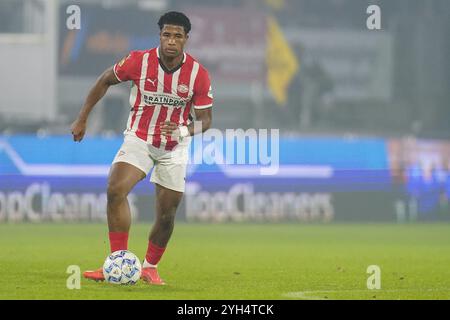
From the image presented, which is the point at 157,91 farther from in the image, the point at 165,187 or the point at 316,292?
the point at 316,292

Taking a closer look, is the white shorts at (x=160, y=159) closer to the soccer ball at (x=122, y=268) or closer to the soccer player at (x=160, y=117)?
the soccer player at (x=160, y=117)

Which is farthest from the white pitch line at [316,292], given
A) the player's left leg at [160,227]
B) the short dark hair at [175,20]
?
the short dark hair at [175,20]

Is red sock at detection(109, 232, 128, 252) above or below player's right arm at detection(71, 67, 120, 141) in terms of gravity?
below

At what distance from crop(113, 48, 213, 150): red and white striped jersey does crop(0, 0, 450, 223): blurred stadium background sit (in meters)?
14.6

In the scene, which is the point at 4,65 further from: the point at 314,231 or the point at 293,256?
the point at 293,256

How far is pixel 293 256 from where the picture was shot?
53.3 ft

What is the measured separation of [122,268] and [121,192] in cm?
66

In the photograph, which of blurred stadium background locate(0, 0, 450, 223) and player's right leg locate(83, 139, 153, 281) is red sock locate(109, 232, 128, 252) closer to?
player's right leg locate(83, 139, 153, 281)

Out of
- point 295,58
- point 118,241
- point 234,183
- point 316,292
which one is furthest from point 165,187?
point 295,58

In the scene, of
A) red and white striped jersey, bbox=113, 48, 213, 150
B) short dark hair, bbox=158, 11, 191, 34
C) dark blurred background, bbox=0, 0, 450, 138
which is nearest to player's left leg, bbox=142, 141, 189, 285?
red and white striped jersey, bbox=113, 48, 213, 150

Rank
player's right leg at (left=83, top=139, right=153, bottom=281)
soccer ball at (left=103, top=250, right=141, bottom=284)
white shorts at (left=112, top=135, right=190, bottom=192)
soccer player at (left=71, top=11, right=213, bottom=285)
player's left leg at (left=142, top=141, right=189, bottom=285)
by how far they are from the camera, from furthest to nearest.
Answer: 1. player's left leg at (left=142, top=141, right=189, bottom=285)
2. white shorts at (left=112, top=135, right=190, bottom=192)
3. soccer player at (left=71, top=11, right=213, bottom=285)
4. player's right leg at (left=83, top=139, right=153, bottom=281)
5. soccer ball at (left=103, top=250, right=141, bottom=284)

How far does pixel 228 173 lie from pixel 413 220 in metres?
4.26

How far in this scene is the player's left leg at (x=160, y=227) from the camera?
1146cm

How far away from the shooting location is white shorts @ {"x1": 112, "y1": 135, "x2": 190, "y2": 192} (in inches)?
445
